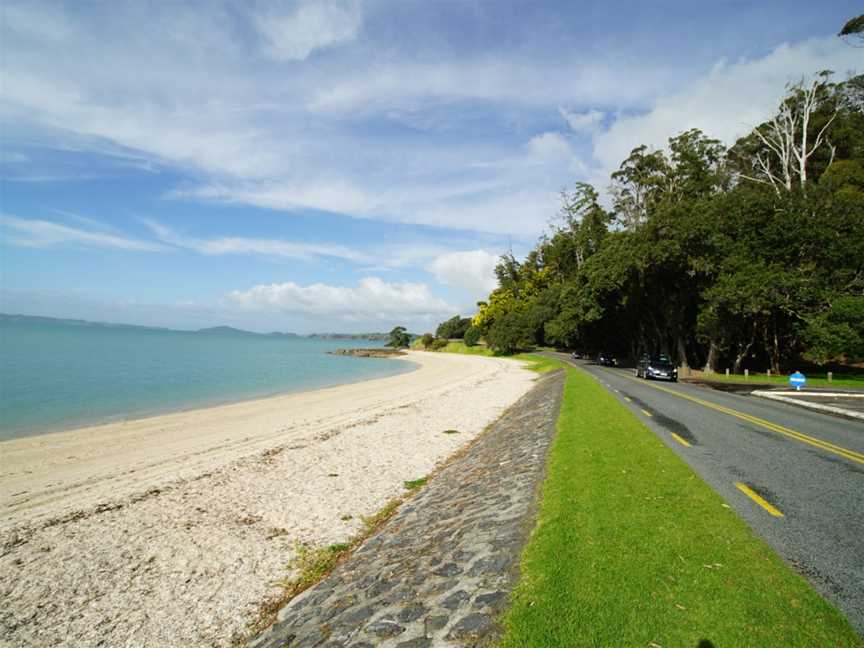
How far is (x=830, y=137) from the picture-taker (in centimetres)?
4862

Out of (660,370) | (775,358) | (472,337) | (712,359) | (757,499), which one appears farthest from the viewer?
(472,337)

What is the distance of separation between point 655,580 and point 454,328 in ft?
427

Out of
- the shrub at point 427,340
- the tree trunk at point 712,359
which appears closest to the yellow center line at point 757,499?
the tree trunk at point 712,359

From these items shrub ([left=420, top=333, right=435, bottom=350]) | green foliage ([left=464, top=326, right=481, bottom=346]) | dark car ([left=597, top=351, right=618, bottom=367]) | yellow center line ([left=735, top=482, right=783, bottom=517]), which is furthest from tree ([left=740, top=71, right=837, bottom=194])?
shrub ([left=420, top=333, right=435, bottom=350])

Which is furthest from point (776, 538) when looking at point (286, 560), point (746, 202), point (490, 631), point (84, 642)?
point (746, 202)

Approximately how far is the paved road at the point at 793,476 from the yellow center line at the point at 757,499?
0.05 feet

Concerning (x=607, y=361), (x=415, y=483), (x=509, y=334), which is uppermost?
(x=509, y=334)

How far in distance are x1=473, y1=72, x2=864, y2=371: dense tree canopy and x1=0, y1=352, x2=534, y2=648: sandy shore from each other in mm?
25593

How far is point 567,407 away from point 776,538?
11.4m

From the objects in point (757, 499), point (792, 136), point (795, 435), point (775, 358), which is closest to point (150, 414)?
point (757, 499)

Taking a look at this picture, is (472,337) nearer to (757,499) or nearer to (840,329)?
(840,329)

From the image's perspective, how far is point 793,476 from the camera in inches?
328

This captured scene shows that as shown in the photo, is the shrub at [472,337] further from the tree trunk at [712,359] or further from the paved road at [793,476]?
the paved road at [793,476]

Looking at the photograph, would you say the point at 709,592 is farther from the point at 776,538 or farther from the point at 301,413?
the point at 301,413
